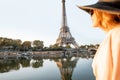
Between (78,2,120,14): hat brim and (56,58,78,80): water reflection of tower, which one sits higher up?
(78,2,120,14): hat brim

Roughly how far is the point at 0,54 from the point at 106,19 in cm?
5057

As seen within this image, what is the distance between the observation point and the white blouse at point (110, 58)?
1557 mm

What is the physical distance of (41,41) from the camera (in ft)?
200

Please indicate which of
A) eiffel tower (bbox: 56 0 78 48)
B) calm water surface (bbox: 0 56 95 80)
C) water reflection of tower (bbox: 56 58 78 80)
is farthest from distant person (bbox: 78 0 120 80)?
eiffel tower (bbox: 56 0 78 48)

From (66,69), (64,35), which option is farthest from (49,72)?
(64,35)

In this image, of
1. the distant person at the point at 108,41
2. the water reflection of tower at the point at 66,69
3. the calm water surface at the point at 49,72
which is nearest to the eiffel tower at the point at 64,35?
the water reflection of tower at the point at 66,69

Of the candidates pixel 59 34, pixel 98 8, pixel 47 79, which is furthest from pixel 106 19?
pixel 59 34

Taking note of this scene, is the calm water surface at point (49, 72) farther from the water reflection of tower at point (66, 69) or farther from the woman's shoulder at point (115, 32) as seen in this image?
the woman's shoulder at point (115, 32)

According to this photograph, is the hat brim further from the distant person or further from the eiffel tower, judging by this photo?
the eiffel tower

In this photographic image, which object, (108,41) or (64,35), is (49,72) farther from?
(64,35)

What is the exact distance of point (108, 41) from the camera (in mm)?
1622

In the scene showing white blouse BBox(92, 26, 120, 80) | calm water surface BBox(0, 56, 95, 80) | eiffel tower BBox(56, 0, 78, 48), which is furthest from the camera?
eiffel tower BBox(56, 0, 78, 48)

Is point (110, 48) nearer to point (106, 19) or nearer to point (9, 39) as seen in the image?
point (106, 19)

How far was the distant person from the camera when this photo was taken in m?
1.57
